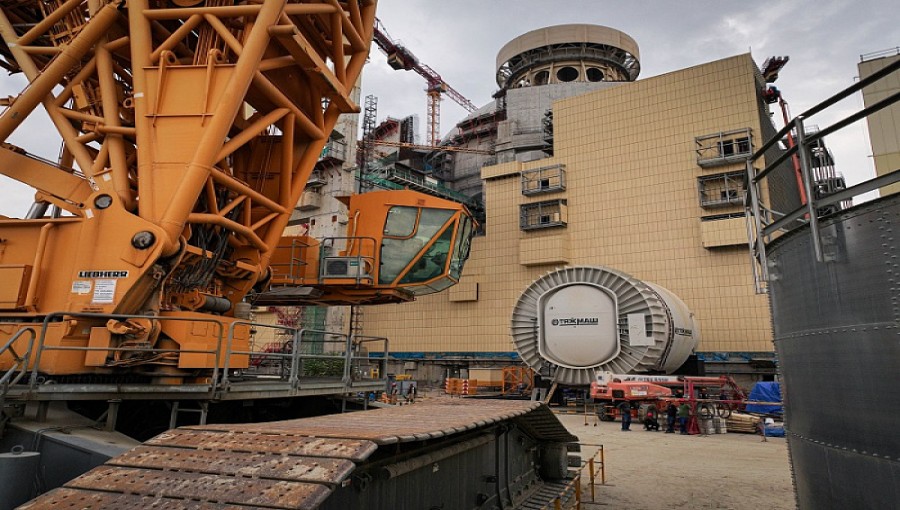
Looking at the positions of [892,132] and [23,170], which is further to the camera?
[892,132]

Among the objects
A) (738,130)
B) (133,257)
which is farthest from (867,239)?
(738,130)

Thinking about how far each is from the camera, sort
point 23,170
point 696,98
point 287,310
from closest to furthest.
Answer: point 23,170, point 696,98, point 287,310

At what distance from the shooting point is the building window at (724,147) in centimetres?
2889

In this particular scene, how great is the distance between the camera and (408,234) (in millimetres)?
13805

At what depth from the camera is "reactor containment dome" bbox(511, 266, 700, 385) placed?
811 inches

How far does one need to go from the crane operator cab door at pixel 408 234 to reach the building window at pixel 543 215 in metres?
20.3

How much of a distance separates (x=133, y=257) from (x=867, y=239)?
27.9 ft

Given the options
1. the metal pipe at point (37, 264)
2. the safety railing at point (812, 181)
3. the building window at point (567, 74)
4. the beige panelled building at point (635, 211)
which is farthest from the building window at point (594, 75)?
the metal pipe at point (37, 264)

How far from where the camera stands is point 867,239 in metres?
4.73

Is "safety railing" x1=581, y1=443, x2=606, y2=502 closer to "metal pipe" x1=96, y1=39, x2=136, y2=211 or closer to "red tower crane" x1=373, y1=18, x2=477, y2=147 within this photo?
"metal pipe" x1=96, y1=39, x2=136, y2=211

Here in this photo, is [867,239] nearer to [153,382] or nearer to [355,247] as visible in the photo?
[153,382]

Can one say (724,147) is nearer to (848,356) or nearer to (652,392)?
(652,392)

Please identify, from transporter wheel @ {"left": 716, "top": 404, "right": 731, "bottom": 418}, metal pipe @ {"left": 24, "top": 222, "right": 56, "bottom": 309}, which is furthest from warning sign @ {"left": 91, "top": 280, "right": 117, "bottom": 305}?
transporter wheel @ {"left": 716, "top": 404, "right": 731, "bottom": 418}

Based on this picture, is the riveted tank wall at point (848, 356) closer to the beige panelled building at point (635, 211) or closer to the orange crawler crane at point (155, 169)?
the orange crawler crane at point (155, 169)
